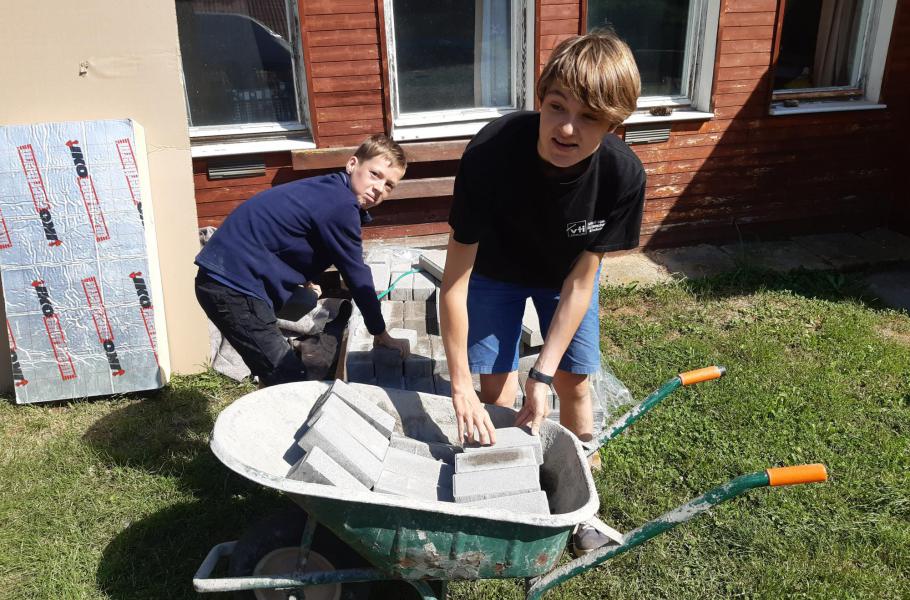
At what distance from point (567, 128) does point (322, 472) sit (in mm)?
1299

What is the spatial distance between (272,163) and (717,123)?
3.76 metres

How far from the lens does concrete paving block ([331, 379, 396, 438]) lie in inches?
101

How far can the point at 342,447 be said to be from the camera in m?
2.37

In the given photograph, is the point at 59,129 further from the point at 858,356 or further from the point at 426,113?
the point at 858,356

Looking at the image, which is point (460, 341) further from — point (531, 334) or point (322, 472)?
point (531, 334)

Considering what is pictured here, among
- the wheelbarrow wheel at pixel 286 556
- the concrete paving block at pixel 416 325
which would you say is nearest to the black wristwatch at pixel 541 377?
the wheelbarrow wheel at pixel 286 556

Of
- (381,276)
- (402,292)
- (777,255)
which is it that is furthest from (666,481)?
(777,255)

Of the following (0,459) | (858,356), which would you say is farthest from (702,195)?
(0,459)

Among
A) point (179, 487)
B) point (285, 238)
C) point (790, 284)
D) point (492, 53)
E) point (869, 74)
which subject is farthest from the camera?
point (869, 74)

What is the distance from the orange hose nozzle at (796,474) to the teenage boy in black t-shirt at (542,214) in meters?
0.80

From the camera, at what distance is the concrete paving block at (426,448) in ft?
8.68

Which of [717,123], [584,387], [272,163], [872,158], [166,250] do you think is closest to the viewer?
[584,387]

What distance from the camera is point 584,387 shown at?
3.06 m

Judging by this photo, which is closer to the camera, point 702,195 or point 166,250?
point 166,250
